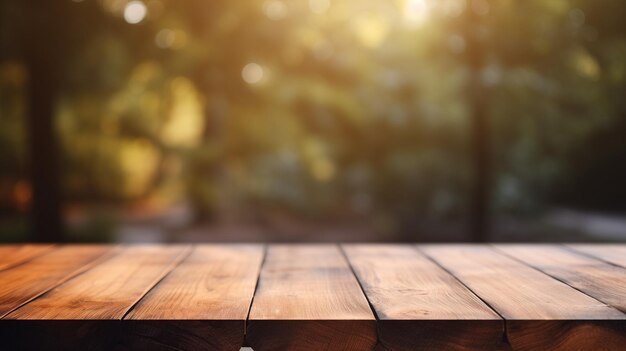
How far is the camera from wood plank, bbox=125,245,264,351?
1458 mm

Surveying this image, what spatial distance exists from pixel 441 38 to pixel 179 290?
8.36 m

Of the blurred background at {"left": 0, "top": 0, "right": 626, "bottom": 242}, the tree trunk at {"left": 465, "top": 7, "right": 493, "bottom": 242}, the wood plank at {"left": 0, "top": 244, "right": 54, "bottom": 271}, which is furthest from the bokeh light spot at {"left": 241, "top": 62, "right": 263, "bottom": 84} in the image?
the wood plank at {"left": 0, "top": 244, "right": 54, "bottom": 271}

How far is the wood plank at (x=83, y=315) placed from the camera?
1.47 meters

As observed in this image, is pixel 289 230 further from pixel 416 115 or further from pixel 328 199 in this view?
pixel 416 115

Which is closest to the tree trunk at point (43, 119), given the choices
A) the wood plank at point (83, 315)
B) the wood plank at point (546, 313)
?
the wood plank at point (83, 315)

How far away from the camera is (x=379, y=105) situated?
11703 mm

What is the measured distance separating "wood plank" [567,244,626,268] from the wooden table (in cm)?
4

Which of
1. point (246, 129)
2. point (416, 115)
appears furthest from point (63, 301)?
point (416, 115)

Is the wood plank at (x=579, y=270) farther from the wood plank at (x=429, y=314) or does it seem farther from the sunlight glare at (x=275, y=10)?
the sunlight glare at (x=275, y=10)

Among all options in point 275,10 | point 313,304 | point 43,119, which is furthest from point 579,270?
point 275,10

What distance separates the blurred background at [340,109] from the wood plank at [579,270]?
454 centimetres

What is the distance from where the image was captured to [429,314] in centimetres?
149

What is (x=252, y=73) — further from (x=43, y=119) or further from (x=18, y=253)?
(x=18, y=253)

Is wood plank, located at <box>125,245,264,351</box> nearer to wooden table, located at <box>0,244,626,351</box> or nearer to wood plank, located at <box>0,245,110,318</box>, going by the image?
wooden table, located at <box>0,244,626,351</box>
